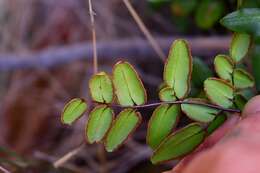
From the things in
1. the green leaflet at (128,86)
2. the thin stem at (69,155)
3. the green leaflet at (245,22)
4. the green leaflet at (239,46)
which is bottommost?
the thin stem at (69,155)

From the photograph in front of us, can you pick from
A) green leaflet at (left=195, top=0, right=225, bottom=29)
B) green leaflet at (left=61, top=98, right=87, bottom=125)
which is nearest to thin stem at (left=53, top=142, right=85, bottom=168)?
green leaflet at (left=61, top=98, right=87, bottom=125)

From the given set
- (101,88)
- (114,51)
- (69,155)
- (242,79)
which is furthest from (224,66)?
(114,51)

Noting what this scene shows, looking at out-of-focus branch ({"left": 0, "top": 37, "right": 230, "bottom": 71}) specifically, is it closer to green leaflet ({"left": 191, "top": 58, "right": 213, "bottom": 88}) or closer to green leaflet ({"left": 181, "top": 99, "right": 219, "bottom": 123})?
green leaflet ({"left": 191, "top": 58, "right": 213, "bottom": 88})

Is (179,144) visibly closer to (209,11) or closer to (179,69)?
(179,69)

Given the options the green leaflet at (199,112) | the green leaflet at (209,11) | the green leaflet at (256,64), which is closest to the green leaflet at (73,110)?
the green leaflet at (199,112)

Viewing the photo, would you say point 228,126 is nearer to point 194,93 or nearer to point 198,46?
point 194,93

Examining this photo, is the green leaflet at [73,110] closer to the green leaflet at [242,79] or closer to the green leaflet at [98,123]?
the green leaflet at [98,123]
